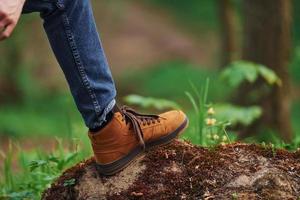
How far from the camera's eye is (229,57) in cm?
1328

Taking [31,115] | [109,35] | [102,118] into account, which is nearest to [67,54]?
[102,118]

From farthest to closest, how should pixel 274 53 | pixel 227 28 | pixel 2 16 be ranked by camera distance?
1. pixel 227 28
2. pixel 274 53
3. pixel 2 16

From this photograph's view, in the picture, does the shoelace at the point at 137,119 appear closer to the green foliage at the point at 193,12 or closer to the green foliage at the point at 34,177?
the green foliage at the point at 34,177

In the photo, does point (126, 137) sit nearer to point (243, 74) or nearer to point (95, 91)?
point (95, 91)

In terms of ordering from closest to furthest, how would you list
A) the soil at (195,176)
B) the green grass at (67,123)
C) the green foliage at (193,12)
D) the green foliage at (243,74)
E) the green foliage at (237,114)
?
the soil at (195,176) < the green grass at (67,123) < the green foliage at (237,114) < the green foliage at (243,74) < the green foliage at (193,12)

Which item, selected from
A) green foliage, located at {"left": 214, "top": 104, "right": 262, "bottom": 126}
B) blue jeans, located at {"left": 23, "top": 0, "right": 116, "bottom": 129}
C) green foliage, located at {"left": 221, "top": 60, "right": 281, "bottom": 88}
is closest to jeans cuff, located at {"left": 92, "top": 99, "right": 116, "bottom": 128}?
blue jeans, located at {"left": 23, "top": 0, "right": 116, "bottom": 129}

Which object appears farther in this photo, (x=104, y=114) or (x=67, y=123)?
(x=67, y=123)

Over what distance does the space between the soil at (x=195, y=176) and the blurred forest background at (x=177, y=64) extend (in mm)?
931

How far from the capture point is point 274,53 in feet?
23.7

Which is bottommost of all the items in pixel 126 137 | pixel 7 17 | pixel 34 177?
pixel 34 177

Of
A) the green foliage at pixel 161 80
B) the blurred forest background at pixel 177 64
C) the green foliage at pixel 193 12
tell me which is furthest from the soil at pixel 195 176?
the green foliage at pixel 193 12

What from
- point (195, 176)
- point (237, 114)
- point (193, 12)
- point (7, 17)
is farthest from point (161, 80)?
point (7, 17)

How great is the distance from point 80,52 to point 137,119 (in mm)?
483

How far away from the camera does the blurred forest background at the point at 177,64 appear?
7191mm
